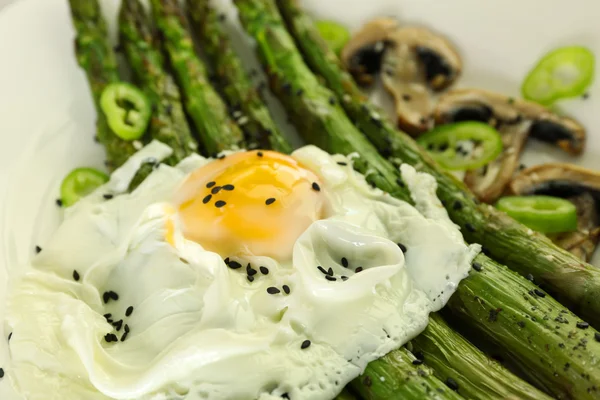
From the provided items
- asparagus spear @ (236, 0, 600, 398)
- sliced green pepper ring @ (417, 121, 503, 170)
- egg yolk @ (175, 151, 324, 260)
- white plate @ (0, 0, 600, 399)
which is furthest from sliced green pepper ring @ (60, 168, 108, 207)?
asparagus spear @ (236, 0, 600, 398)

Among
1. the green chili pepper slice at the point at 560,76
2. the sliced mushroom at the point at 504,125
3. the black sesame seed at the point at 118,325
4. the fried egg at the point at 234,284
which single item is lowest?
the black sesame seed at the point at 118,325

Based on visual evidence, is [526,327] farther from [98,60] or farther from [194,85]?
[98,60]

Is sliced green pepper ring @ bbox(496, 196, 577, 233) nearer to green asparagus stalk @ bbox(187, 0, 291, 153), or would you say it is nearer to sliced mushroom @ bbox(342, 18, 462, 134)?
sliced mushroom @ bbox(342, 18, 462, 134)

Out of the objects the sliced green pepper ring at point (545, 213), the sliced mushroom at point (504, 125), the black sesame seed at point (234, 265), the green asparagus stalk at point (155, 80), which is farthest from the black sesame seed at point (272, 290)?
the sliced mushroom at point (504, 125)

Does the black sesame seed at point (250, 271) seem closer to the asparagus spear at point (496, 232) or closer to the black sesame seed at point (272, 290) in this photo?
the black sesame seed at point (272, 290)

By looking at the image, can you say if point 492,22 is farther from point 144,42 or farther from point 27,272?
point 27,272

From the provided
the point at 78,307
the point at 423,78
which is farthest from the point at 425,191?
the point at 78,307
